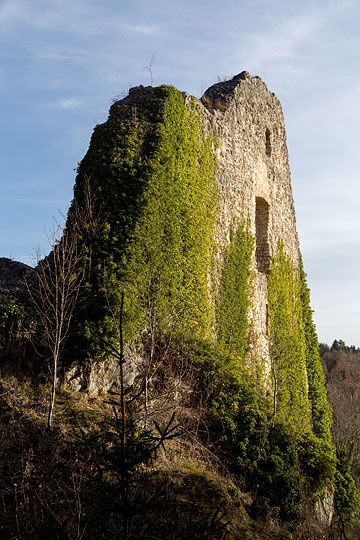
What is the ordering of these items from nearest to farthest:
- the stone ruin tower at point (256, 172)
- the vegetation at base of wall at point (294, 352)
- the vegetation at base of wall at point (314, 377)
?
the stone ruin tower at point (256, 172), the vegetation at base of wall at point (294, 352), the vegetation at base of wall at point (314, 377)

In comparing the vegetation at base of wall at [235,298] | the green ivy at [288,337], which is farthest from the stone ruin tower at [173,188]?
the green ivy at [288,337]

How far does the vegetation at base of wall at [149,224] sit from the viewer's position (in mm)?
8383

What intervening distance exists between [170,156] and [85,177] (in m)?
1.84

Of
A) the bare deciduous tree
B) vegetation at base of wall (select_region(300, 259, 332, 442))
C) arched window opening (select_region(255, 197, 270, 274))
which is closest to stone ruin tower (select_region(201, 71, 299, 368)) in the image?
arched window opening (select_region(255, 197, 270, 274))

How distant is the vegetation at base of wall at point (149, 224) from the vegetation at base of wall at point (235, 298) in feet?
3.24

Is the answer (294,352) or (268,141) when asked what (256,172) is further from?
(294,352)

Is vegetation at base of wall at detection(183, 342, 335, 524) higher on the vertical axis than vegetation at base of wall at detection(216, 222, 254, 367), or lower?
lower

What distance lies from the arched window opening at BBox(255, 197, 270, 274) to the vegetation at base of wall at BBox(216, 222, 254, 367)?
4.78 ft

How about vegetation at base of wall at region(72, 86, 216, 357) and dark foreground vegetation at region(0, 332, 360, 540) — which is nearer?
dark foreground vegetation at region(0, 332, 360, 540)

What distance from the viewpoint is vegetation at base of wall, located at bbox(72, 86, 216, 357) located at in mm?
8383

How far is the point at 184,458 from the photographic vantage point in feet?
23.6

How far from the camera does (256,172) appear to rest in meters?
14.7

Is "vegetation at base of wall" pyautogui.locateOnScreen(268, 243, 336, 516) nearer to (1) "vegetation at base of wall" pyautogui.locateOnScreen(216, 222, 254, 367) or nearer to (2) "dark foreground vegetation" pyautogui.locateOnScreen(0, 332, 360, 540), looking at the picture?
(1) "vegetation at base of wall" pyautogui.locateOnScreen(216, 222, 254, 367)

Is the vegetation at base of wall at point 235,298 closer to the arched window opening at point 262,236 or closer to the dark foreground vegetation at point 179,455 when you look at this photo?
the arched window opening at point 262,236
